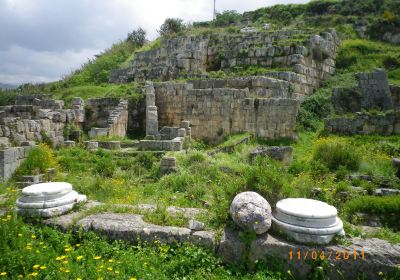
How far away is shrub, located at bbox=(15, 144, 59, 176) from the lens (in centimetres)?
1069

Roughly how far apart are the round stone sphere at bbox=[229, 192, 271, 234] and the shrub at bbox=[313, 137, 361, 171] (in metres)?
5.68

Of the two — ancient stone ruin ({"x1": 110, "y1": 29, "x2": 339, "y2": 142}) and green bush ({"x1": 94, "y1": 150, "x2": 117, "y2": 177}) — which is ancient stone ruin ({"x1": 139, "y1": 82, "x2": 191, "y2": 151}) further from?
green bush ({"x1": 94, "y1": 150, "x2": 117, "y2": 177})

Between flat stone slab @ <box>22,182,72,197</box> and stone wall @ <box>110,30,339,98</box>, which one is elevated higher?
stone wall @ <box>110,30,339,98</box>

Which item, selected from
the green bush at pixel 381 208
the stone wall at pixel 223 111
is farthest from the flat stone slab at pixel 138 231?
the stone wall at pixel 223 111

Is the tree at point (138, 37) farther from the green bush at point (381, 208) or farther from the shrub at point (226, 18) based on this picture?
the green bush at point (381, 208)

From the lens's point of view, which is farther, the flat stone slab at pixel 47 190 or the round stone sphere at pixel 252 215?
the flat stone slab at pixel 47 190

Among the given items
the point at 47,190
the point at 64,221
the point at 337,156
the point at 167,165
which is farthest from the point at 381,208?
the point at 47,190

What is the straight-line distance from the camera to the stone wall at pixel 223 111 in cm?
1427

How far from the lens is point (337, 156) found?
10109 millimetres

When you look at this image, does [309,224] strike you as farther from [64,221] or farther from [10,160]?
[10,160]

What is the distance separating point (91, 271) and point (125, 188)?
4.68 m

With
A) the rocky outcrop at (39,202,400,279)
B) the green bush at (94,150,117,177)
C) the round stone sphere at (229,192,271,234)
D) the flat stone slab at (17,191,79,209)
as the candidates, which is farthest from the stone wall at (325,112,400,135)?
the flat stone slab at (17,191,79,209)
